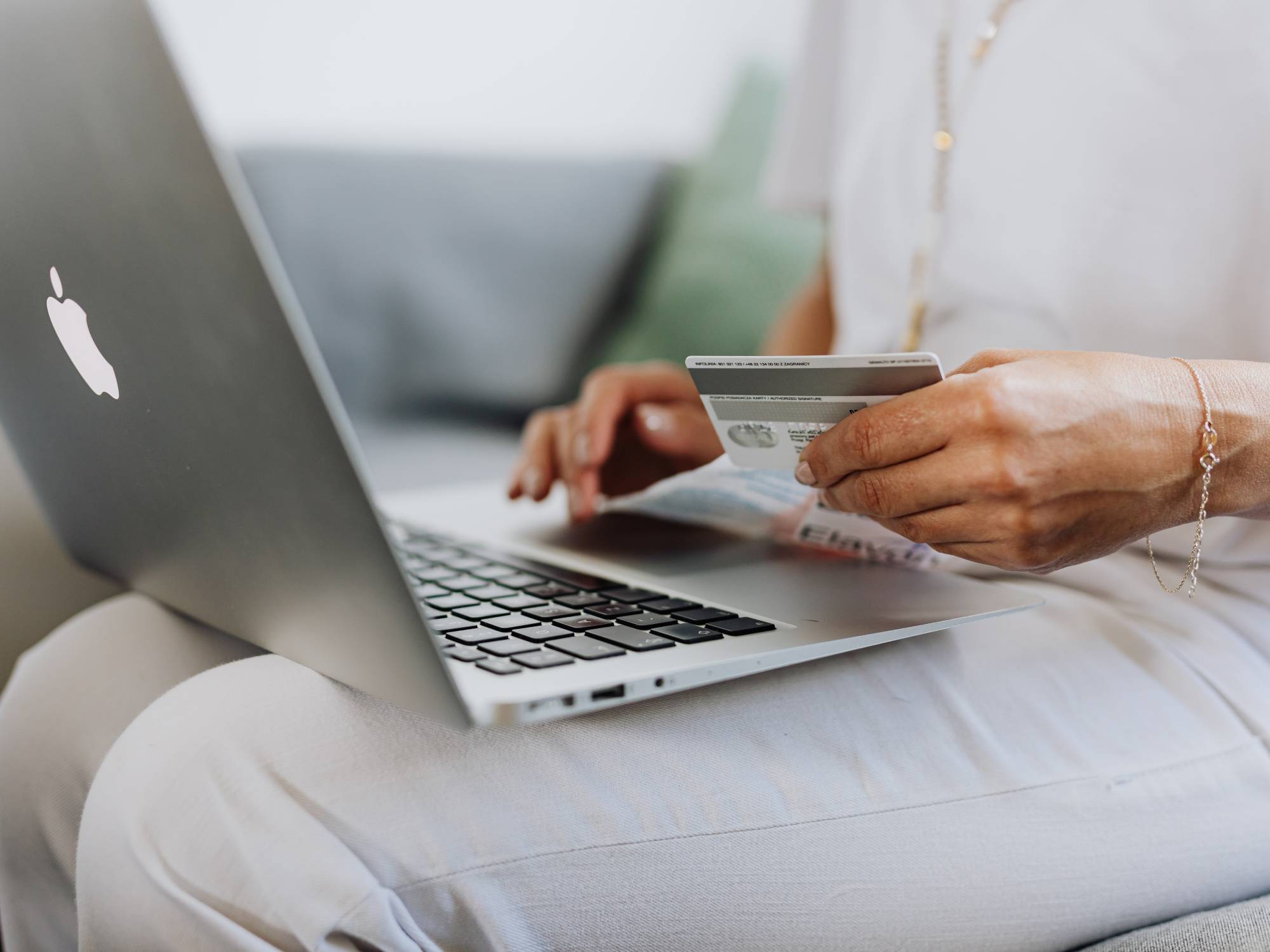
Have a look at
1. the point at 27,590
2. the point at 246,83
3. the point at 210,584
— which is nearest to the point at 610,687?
the point at 210,584

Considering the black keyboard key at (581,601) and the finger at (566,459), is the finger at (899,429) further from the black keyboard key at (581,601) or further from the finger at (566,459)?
the finger at (566,459)

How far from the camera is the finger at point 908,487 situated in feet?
1.37

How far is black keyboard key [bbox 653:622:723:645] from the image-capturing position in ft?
1.36

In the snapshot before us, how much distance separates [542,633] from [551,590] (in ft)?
0.31

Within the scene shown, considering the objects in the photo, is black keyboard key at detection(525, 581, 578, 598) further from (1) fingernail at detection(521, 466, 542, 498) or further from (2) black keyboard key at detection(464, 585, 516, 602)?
(1) fingernail at detection(521, 466, 542, 498)

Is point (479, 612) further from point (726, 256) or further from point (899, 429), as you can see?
point (726, 256)

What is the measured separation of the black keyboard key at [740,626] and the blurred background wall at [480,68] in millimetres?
1238

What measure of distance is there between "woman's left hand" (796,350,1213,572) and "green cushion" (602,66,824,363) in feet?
3.51

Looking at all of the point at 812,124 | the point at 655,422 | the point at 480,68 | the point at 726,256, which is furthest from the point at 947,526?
the point at 480,68

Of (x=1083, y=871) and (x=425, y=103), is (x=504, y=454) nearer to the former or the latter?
(x=425, y=103)

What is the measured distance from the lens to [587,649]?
396mm

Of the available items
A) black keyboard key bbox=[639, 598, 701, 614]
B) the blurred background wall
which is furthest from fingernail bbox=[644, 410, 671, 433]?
the blurred background wall

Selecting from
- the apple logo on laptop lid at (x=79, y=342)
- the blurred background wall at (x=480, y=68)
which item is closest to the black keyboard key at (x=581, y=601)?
the apple logo on laptop lid at (x=79, y=342)

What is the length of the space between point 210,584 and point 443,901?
19 cm
